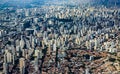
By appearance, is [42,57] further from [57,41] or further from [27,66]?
[57,41]

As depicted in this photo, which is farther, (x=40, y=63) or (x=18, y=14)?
(x=18, y=14)

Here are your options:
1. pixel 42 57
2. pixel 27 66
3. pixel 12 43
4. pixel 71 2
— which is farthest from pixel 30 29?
pixel 71 2

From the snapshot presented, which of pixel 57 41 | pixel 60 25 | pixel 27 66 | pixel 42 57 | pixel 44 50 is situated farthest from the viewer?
pixel 60 25

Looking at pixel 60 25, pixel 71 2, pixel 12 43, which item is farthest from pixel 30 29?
pixel 71 2

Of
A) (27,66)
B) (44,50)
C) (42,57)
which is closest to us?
(27,66)

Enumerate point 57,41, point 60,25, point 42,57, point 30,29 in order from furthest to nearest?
point 60,25, point 30,29, point 57,41, point 42,57

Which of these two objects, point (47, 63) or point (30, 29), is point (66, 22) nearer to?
point (30, 29)
